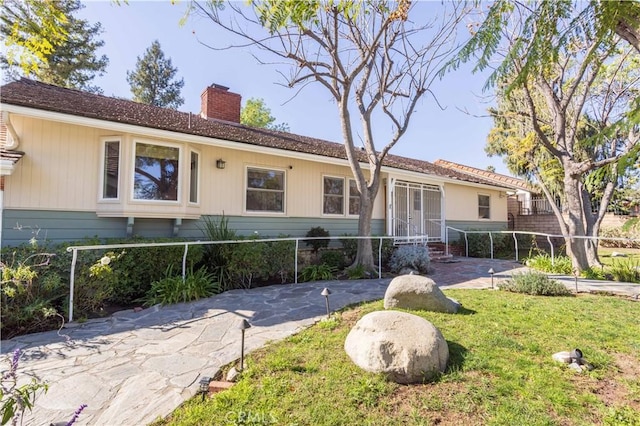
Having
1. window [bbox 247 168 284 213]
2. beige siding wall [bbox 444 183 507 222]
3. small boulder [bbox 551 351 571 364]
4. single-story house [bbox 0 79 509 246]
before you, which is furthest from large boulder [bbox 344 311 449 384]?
beige siding wall [bbox 444 183 507 222]

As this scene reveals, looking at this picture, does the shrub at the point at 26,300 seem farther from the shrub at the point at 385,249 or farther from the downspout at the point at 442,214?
the downspout at the point at 442,214

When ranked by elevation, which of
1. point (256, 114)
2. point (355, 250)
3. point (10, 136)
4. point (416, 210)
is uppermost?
point (256, 114)

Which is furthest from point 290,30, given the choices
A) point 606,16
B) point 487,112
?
point 487,112

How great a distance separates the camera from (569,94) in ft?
27.3

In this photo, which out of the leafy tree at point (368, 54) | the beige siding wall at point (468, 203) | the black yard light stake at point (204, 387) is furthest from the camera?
the beige siding wall at point (468, 203)

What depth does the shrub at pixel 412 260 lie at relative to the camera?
29.1 feet

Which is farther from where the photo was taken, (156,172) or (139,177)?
(156,172)

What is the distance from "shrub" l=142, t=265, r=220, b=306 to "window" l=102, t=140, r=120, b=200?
2.31 metres

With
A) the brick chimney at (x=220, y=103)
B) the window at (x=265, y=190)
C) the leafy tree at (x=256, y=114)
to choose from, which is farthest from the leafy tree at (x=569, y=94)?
the leafy tree at (x=256, y=114)

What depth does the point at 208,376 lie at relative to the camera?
3180 mm

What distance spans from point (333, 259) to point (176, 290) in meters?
4.56

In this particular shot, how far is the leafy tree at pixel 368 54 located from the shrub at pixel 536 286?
3.34 m

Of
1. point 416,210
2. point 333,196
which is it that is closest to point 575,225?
point 416,210

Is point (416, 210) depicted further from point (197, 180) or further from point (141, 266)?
point (141, 266)
